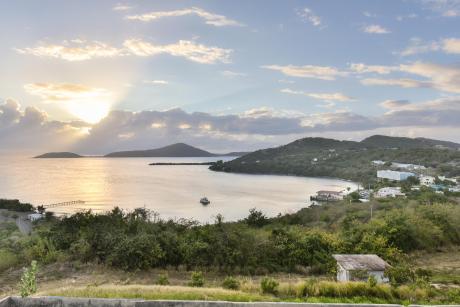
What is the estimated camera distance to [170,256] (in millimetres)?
12914

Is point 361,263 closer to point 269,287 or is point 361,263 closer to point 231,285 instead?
point 269,287

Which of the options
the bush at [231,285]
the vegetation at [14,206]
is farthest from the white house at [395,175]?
the bush at [231,285]

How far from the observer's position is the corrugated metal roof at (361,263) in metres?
10.3

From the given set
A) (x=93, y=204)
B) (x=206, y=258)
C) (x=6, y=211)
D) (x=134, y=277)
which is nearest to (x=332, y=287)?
(x=206, y=258)

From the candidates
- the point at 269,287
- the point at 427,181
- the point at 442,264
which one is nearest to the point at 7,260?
the point at 269,287

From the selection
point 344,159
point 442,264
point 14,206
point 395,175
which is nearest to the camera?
point 442,264

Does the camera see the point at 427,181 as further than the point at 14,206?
Yes

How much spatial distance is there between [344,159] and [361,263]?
107122mm

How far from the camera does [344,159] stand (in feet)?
372

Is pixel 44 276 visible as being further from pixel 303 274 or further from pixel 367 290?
pixel 367 290

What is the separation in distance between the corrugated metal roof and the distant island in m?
69.6

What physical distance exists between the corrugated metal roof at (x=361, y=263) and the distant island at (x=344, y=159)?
69.6 meters

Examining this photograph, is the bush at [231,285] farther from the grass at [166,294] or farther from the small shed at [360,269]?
the small shed at [360,269]

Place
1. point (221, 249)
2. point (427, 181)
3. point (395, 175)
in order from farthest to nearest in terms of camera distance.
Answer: point (395, 175) < point (427, 181) < point (221, 249)
